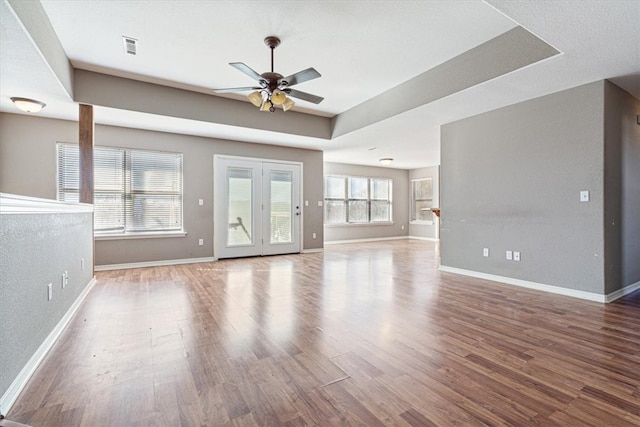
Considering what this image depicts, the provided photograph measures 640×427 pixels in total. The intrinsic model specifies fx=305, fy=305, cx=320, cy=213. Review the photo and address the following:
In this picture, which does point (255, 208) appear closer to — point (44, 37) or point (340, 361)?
point (44, 37)

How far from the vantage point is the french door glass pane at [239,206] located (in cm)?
636

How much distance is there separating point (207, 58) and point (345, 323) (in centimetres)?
345

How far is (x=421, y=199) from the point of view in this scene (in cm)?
1036

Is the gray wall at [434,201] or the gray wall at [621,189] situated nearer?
the gray wall at [621,189]

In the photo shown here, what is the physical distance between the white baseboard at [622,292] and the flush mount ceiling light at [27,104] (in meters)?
7.40

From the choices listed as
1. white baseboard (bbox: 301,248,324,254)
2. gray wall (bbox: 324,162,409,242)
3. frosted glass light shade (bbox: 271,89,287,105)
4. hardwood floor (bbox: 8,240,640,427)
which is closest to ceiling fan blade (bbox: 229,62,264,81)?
frosted glass light shade (bbox: 271,89,287,105)

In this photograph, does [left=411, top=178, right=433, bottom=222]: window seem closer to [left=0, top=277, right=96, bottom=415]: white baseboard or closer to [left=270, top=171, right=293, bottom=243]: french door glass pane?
[left=270, top=171, right=293, bottom=243]: french door glass pane

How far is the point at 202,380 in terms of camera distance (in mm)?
1824

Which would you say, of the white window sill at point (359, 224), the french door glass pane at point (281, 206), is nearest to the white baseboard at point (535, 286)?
the french door glass pane at point (281, 206)

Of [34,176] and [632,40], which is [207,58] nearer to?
[34,176]

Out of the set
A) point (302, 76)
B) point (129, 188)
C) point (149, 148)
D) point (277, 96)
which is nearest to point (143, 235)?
point (129, 188)

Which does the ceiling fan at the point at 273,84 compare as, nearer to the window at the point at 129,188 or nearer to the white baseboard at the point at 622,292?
the window at the point at 129,188

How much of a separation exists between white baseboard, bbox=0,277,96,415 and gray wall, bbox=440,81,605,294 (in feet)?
16.3

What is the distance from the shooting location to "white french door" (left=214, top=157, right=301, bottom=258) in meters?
6.25
